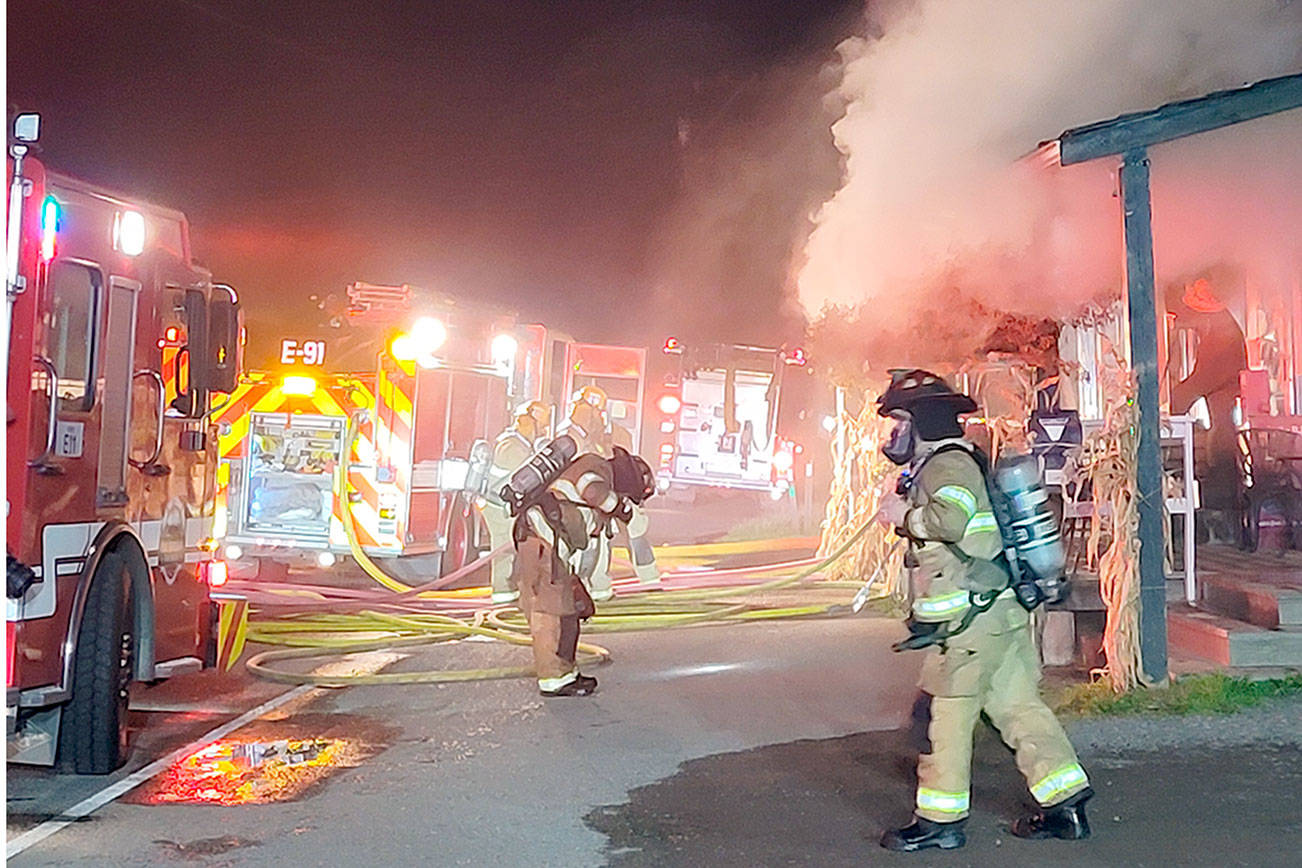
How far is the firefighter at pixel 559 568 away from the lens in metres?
7.51

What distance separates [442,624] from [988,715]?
559 centimetres

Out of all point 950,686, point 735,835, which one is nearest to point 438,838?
point 735,835

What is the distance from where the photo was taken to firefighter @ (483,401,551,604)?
375 inches

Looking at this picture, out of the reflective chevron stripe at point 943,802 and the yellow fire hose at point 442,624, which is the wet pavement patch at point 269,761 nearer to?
the yellow fire hose at point 442,624

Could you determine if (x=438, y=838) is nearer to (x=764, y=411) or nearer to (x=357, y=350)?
(x=357, y=350)

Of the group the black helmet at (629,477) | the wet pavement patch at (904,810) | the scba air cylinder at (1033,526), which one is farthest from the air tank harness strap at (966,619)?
the black helmet at (629,477)

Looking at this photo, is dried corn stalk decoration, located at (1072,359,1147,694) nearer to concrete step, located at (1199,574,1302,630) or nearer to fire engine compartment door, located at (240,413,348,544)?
concrete step, located at (1199,574,1302,630)

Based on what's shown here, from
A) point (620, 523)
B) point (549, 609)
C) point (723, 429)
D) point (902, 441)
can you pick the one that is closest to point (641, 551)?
point (620, 523)

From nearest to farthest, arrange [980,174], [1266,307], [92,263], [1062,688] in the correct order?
[92,263], [1062,688], [980,174], [1266,307]

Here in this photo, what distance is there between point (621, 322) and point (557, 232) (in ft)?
8.51

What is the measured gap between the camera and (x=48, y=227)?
5105 mm

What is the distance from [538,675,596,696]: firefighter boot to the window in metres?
3.05

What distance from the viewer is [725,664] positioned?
8625 mm

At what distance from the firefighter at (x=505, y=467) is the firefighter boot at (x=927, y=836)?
185 inches
